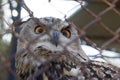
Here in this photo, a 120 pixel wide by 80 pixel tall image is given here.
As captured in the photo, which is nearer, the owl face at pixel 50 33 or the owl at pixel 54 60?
the owl at pixel 54 60

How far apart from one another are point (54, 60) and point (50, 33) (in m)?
0.19

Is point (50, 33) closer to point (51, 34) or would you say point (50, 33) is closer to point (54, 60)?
point (51, 34)

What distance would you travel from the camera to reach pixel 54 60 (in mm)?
3033

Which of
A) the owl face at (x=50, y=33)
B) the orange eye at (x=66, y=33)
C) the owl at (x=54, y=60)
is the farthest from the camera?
the orange eye at (x=66, y=33)

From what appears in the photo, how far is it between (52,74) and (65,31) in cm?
65

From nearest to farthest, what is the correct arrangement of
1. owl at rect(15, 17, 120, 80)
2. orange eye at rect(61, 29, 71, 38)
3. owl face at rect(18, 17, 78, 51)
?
owl at rect(15, 17, 120, 80), owl face at rect(18, 17, 78, 51), orange eye at rect(61, 29, 71, 38)

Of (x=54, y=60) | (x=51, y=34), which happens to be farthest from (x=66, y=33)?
(x=54, y=60)

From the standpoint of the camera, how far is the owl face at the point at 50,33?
125 inches

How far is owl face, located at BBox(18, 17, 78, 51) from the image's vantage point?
318 cm

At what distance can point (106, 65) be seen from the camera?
3242 mm

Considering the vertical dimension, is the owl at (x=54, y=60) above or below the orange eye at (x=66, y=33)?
below

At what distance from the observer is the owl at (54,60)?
2.84 meters

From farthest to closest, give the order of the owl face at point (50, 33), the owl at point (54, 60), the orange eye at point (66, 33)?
the orange eye at point (66, 33) < the owl face at point (50, 33) < the owl at point (54, 60)

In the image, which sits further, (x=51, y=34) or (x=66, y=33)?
(x=66, y=33)
